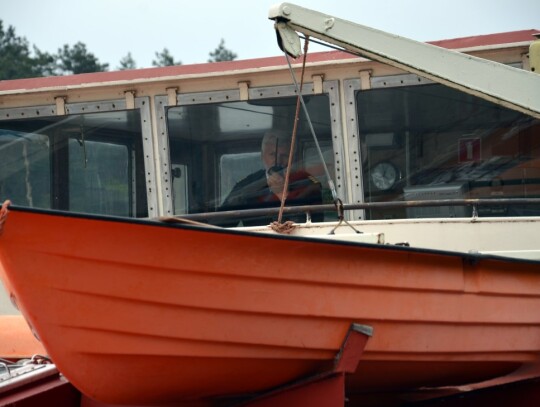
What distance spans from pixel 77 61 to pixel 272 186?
172 feet

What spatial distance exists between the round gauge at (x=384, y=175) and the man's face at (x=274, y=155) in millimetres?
582

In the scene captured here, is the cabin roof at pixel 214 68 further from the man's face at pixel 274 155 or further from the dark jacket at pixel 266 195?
the dark jacket at pixel 266 195

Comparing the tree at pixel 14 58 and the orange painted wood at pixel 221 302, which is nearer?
the orange painted wood at pixel 221 302

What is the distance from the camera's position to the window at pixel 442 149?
20.5ft

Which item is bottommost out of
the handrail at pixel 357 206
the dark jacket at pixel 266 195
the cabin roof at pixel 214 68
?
the handrail at pixel 357 206

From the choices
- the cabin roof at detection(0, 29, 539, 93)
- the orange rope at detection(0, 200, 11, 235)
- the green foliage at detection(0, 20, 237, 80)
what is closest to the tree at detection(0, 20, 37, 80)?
the green foliage at detection(0, 20, 237, 80)

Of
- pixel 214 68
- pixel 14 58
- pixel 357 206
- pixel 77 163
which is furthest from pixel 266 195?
pixel 14 58

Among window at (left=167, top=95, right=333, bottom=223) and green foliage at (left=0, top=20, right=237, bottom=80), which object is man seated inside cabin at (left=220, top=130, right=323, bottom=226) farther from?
green foliage at (left=0, top=20, right=237, bottom=80)

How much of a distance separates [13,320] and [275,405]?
6.90 feet

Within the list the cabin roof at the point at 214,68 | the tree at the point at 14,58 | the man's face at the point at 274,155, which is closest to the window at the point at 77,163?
the cabin roof at the point at 214,68

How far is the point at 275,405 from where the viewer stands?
491cm

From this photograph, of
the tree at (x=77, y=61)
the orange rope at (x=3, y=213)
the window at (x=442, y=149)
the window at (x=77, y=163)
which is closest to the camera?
the orange rope at (x=3, y=213)

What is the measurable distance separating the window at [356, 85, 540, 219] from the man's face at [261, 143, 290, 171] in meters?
0.52

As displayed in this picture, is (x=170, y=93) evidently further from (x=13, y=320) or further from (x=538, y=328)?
(x=538, y=328)
